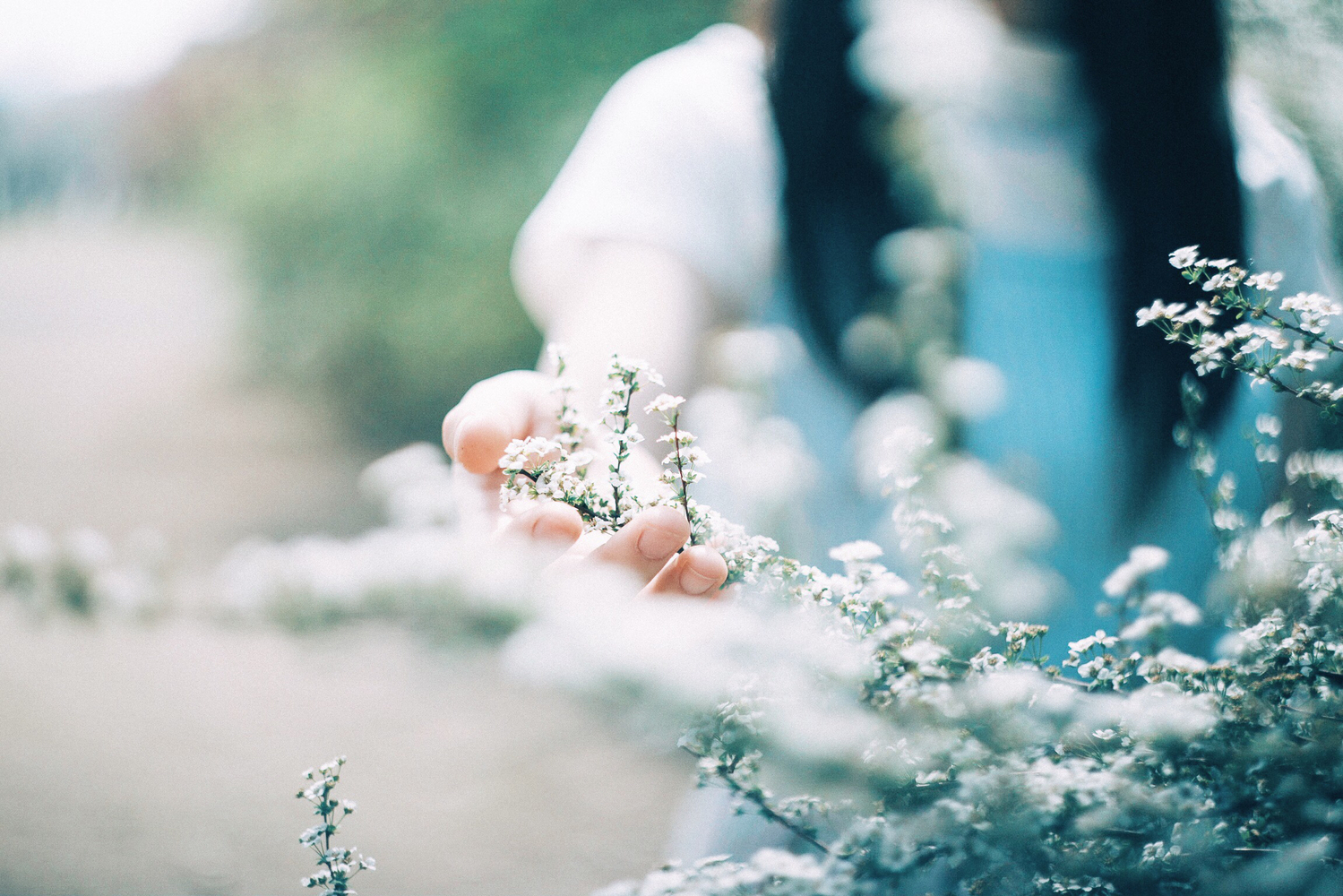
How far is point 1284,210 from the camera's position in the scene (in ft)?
1.95

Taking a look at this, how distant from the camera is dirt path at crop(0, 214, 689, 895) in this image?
836 mm

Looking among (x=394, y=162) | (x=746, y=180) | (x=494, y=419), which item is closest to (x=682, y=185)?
(x=746, y=180)

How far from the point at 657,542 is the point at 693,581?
2 cm

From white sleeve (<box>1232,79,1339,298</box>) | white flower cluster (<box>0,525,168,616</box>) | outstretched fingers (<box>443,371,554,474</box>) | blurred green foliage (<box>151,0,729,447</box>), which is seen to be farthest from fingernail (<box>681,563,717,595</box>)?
blurred green foliage (<box>151,0,729,447</box>)

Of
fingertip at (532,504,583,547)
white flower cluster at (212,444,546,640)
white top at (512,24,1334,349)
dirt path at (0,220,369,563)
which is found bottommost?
white flower cluster at (212,444,546,640)

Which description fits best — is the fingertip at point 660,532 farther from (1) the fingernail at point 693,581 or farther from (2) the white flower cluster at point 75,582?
(2) the white flower cluster at point 75,582

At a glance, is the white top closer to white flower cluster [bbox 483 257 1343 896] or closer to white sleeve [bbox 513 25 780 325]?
white sleeve [bbox 513 25 780 325]

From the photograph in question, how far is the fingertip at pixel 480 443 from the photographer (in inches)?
14.8

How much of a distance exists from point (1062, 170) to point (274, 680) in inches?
40.2

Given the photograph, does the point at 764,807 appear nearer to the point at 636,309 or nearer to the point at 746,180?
the point at 636,309

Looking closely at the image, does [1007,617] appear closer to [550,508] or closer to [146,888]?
[550,508]

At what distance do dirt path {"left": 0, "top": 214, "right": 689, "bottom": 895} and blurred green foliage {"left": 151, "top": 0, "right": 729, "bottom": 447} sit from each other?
11 cm

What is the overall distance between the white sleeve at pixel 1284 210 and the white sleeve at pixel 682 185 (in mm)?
347

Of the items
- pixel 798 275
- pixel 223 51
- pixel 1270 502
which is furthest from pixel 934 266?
pixel 223 51
